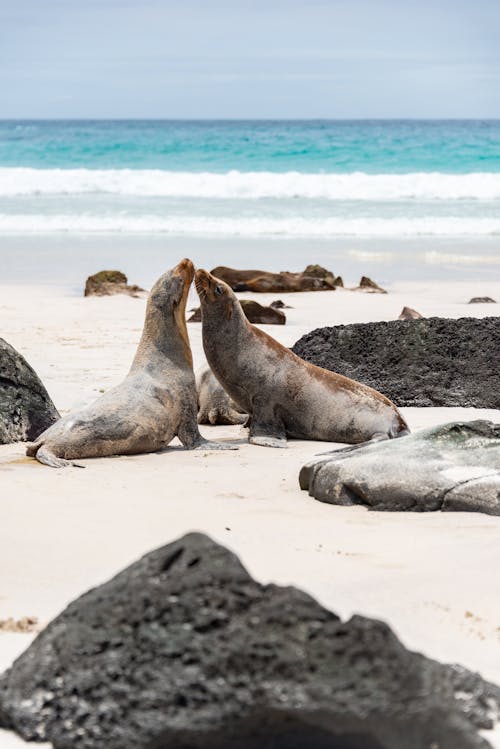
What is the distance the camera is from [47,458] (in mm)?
6613

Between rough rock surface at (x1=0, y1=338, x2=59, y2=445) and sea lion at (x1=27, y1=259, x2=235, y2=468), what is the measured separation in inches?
22.2

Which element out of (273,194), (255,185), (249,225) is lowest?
(249,225)

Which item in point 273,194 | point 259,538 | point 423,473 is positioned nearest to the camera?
point 259,538

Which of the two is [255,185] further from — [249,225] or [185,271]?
[185,271]

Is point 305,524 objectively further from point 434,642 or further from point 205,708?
point 205,708

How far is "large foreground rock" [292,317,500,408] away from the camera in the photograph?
8.72 metres

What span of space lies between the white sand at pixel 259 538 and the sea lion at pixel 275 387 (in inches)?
9.6

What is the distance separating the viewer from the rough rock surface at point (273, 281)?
15.8 metres

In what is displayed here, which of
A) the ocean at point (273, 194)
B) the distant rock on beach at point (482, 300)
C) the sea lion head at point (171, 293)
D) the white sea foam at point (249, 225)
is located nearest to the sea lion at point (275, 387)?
the sea lion head at point (171, 293)

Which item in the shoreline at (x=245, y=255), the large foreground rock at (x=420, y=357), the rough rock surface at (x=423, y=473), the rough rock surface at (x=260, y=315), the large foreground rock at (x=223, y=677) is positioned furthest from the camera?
the shoreline at (x=245, y=255)

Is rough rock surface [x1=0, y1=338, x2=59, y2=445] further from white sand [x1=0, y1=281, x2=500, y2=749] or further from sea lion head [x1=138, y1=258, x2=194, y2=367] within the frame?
sea lion head [x1=138, y1=258, x2=194, y2=367]

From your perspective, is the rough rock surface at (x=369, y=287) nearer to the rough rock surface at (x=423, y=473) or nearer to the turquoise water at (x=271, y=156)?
the rough rock surface at (x=423, y=473)

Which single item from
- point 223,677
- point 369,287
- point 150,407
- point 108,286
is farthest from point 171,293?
point 369,287

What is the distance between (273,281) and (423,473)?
10.5 meters
